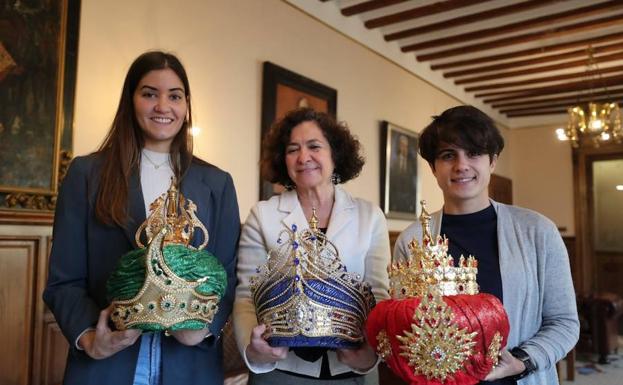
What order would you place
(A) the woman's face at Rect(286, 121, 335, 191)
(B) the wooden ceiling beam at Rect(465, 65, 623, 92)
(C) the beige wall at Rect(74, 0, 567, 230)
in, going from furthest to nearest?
(B) the wooden ceiling beam at Rect(465, 65, 623, 92), (C) the beige wall at Rect(74, 0, 567, 230), (A) the woman's face at Rect(286, 121, 335, 191)

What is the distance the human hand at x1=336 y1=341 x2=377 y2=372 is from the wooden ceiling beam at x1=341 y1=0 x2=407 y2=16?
13.7 ft

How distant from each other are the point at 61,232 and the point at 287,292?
58 cm

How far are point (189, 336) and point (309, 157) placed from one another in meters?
0.65

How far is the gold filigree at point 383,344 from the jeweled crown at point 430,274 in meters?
0.09

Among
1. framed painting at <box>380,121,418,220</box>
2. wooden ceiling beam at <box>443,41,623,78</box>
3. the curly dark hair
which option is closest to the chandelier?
wooden ceiling beam at <box>443,41,623,78</box>

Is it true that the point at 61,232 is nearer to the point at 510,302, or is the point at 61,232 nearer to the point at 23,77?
the point at 510,302

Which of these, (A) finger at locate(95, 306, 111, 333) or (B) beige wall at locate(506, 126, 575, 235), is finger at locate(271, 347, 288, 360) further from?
(B) beige wall at locate(506, 126, 575, 235)

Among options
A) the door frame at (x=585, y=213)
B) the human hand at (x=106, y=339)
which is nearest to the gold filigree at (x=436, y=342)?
the human hand at (x=106, y=339)

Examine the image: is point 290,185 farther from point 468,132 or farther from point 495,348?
point 495,348

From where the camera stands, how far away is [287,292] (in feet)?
4.19

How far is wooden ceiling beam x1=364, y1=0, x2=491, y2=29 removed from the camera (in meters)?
4.92

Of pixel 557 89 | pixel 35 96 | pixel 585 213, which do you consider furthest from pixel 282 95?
pixel 585 213

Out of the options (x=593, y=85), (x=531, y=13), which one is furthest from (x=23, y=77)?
(x=593, y=85)

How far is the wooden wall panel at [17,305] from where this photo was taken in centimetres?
262
